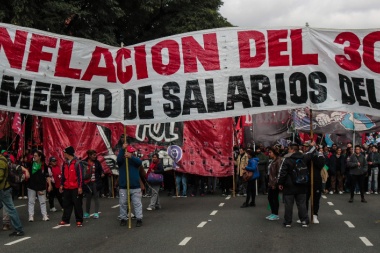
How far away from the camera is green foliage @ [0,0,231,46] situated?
74.5 ft

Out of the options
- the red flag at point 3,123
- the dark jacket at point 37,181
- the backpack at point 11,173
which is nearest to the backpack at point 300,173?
the backpack at point 11,173

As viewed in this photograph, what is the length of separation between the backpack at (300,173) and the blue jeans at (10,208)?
18.9 feet

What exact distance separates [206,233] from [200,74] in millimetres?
3344

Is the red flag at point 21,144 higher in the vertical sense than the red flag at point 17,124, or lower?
lower

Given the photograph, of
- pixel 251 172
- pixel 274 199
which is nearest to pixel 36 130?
pixel 251 172

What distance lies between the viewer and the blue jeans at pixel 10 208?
40.7 ft

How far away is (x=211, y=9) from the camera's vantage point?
3416 centimetres

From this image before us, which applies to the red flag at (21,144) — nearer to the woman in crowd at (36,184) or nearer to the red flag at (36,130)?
the red flag at (36,130)

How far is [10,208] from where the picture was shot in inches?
490

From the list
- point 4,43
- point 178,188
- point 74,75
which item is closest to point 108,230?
point 74,75

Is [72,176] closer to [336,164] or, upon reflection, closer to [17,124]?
[17,124]

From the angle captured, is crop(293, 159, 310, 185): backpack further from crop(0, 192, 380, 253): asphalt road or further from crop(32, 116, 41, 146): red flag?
crop(32, 116, 41, 146): red flag

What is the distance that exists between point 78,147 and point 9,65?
1194 centimetres

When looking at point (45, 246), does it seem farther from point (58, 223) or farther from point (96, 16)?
point (96, 16)
